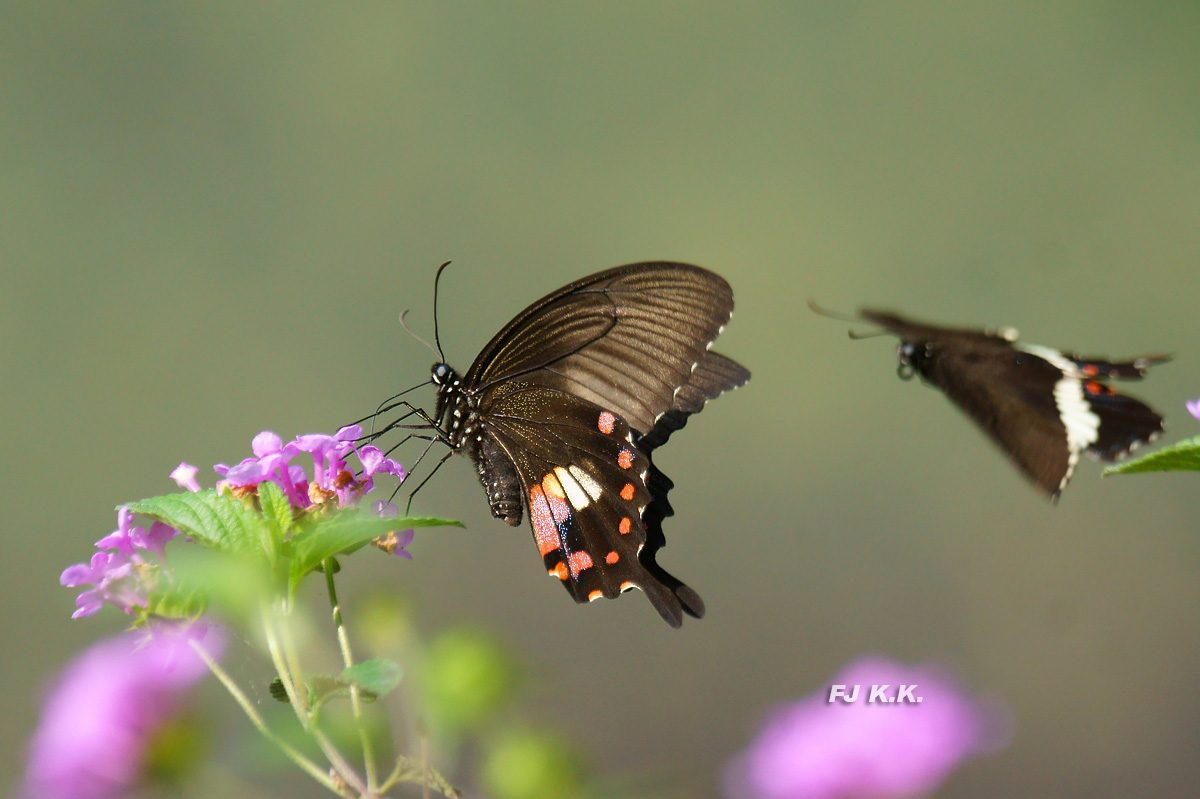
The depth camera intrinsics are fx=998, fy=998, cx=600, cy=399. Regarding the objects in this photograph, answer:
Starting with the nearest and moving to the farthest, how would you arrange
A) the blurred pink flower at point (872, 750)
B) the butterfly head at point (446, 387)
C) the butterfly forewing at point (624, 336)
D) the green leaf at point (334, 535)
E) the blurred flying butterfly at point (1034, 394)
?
the blurred pink flower at point (872, 750) → the green leaf at point (334, 535) → the blurred flying butterfly at point (1034, 394) → the butterfly forewing at point (624, 336) → the butterfly head at point (446, 387)

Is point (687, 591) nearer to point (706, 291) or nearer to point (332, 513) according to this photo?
point (706, 291)

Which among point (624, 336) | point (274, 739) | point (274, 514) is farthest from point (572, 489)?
point (274, 739)

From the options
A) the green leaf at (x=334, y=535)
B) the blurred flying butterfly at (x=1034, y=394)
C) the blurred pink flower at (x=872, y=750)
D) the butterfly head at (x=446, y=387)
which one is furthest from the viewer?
the butterfly head at (x=446, y=387)

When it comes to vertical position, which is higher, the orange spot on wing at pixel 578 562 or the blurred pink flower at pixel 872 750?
the orange spot on wing at pixel 578 562

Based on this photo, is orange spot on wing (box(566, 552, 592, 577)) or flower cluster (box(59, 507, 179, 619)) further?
orange spot on wing (box(566, 552, 592, 577))

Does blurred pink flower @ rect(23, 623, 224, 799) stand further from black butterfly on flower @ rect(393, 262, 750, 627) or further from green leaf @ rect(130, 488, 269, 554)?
black butterfly on flower @ rect(393, 262, 750, 627)

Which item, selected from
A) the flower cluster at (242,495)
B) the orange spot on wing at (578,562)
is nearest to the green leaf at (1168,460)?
the flower cluster at (242,495)

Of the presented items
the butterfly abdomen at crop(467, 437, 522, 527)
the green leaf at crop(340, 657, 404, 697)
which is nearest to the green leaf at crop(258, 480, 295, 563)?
the green leaf at crop(340, 657, 404, 697)

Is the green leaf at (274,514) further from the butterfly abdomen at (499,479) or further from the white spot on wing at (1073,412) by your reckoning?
the white spot on wing at (1073,412)
